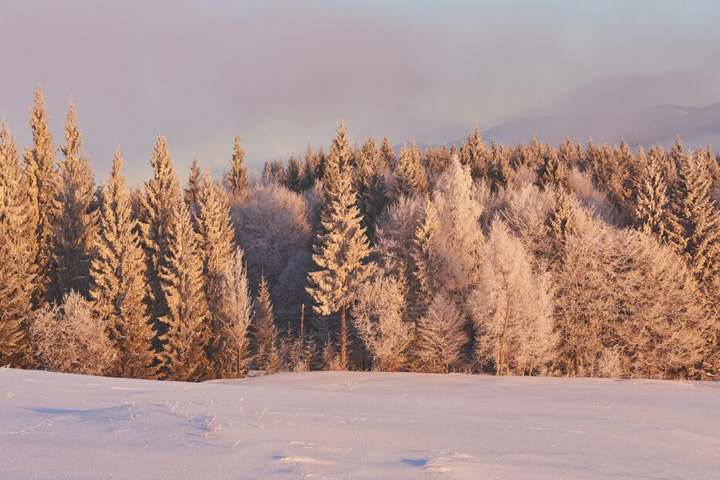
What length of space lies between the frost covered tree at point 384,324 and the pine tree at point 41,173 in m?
26.3

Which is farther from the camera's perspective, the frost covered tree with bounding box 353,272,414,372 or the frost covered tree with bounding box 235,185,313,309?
the frost covered tree with bounding box 235,185,313,309

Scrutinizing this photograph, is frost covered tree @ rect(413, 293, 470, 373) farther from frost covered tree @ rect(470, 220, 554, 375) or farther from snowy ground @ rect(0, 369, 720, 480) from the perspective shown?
snowy ground @ rect(0, 369, 720, 480)

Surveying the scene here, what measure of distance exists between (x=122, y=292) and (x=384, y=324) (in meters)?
20.0

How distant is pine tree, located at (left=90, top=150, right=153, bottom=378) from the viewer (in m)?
44.3

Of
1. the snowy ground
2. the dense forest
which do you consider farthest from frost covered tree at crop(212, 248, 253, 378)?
the snowy ground

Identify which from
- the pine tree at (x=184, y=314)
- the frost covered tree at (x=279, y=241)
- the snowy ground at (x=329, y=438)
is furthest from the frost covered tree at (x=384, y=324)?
the snowy ground at (x=329, y=438)

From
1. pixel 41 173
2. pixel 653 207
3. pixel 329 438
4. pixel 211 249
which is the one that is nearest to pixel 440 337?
pixel 211 249

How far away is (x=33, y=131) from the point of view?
173ft

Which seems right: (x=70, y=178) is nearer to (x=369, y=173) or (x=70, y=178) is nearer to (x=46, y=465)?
(x=369, y=173)

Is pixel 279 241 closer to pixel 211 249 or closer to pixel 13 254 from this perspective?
pixel 211 249

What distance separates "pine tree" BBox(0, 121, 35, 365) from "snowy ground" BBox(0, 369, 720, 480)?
104 feet

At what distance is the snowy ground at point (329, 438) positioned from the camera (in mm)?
5133

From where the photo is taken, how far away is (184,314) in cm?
4769

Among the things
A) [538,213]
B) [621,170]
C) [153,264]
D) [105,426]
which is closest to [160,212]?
[153,264]
